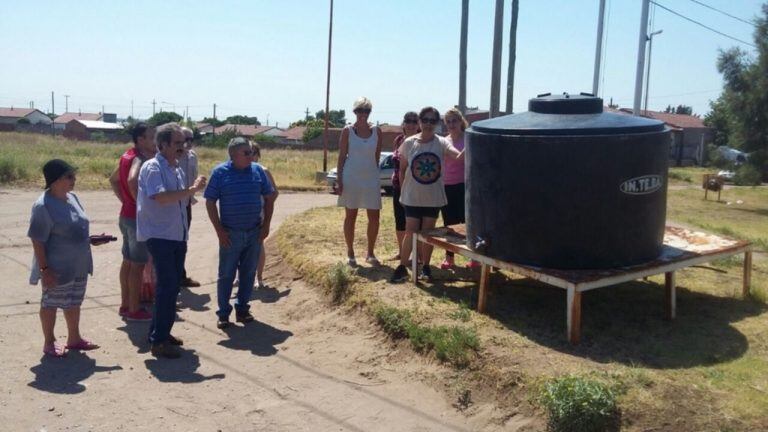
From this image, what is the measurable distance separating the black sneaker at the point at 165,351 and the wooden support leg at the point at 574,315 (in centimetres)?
296

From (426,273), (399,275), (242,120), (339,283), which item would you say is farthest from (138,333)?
(242,120)

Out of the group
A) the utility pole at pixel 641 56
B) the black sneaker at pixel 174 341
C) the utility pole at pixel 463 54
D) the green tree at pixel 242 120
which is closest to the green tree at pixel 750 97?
the utility pole at pixel 641 56

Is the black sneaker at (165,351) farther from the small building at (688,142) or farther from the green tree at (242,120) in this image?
the green tree at (242,120)

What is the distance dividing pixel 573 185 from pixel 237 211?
2708 mm

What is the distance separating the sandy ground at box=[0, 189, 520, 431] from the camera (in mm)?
4543

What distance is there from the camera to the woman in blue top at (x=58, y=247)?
5.23m

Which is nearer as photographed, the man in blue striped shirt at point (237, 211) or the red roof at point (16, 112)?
the man in blue striped shirt at point (237, 211)

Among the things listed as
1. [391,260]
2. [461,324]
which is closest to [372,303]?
[461,324]

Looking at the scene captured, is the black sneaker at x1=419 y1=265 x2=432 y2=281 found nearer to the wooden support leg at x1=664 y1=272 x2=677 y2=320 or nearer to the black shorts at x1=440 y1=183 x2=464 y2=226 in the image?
the black shorts at x1=440 y1=183 x2=464 y2=226

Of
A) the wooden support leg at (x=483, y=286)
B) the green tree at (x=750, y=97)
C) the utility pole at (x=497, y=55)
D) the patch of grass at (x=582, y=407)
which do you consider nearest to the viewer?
the patch of grass at (x=582, y=407)

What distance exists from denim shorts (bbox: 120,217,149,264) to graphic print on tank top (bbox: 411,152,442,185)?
8.21 ft

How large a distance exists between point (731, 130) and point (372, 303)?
70.3 feet

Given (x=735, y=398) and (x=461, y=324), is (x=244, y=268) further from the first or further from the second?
(x=735, y=398)

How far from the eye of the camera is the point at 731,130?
24.0m
